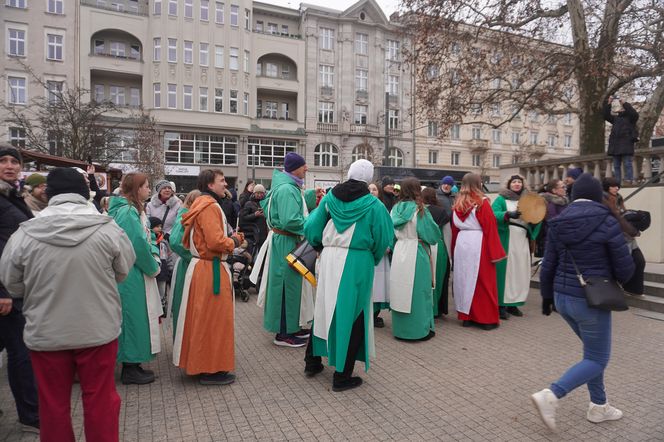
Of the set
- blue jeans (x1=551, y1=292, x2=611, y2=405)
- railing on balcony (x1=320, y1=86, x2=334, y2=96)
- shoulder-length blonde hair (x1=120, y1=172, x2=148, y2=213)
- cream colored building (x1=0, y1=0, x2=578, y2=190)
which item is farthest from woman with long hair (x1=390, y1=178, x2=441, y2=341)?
railing on balcony (x1=320, y1=86, x2=334, y2=96)

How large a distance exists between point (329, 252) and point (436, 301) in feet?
9.83

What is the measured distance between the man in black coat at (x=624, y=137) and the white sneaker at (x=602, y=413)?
25.7 ft

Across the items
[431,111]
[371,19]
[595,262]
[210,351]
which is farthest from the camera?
[371,19]

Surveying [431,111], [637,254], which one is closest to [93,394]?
[637,254]

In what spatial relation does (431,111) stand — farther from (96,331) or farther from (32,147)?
(32,147)

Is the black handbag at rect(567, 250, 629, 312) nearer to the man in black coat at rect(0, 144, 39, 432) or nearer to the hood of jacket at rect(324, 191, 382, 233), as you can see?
the hood of jacket at rect(324, 191, 382, 233)

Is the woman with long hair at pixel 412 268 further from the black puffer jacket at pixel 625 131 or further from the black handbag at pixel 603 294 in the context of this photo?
the black puffer jacket at pixel 625 131

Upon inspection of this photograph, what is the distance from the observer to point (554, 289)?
11.8 feet

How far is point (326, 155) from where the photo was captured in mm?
45844

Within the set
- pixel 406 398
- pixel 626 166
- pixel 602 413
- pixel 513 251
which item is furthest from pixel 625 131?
pixel 406 398

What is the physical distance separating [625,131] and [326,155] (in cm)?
3727

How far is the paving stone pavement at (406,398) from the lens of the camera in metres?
3.39

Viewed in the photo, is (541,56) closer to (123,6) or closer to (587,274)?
(587,274)

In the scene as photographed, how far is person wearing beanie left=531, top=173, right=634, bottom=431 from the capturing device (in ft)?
10.7
